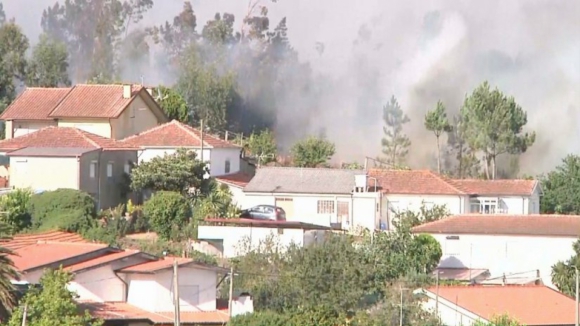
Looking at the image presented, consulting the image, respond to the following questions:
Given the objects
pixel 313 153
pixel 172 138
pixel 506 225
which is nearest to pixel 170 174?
pixel 172 138

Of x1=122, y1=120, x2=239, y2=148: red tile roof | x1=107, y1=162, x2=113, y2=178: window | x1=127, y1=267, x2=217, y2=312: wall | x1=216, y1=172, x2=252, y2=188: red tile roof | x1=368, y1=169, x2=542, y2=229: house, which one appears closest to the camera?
x1=127, y1=267, x2=217, y2=312: wall

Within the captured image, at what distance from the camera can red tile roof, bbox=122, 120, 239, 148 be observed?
160ft

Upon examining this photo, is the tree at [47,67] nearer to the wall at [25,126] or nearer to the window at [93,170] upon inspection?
the wall at [25,126]

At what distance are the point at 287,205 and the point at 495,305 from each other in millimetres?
14364

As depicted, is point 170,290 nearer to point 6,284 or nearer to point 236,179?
point 6,284

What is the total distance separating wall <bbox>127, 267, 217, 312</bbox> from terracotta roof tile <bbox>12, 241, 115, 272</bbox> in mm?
1649

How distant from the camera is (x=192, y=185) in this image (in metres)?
45.9

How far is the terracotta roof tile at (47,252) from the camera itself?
3173 centimetres

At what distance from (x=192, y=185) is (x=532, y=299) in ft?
45.5

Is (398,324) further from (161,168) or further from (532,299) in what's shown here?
(161,168)

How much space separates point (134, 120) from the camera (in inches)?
2073

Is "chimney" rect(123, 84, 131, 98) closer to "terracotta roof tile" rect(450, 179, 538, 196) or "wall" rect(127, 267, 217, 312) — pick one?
"terracotta roof tile" rect(450, 179, 538, 196)

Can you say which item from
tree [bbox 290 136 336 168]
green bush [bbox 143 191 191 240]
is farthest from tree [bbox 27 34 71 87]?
green bush [bbox 143 191 191 240]

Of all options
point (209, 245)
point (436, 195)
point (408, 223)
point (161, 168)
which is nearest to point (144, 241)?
point (209, 245)
